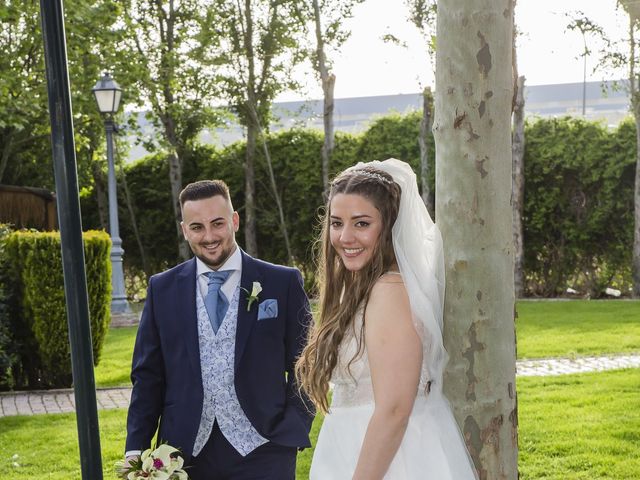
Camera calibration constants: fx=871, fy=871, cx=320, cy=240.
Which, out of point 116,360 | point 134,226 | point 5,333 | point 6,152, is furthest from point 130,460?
point 134,226

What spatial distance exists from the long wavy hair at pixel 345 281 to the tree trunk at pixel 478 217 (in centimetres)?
25

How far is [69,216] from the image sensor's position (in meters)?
2.97

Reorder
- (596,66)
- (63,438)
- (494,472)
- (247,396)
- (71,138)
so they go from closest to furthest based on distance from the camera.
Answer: (494,472) → (71,138) → (247,396) → (63,438) → (596,66)

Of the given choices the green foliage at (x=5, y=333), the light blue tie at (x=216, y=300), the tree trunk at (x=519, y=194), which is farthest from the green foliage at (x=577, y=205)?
the light blue tie at (x=216, y=300)

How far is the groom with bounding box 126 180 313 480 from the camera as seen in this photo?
3445 millimetres

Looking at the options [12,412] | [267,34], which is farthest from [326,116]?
[12,412]

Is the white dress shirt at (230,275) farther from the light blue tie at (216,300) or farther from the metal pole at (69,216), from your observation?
the metal pole at (69,216)

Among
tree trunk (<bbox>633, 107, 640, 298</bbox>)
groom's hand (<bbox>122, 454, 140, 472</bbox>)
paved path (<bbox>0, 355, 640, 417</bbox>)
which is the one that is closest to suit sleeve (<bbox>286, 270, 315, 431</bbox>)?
groom's hand (<bbox>122, 454, 140, 472</bbox>)

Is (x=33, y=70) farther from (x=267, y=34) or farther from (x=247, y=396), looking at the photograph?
(x=247, y=396)

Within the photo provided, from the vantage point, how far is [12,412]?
27.1ft

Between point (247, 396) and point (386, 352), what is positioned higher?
point (386, 352)

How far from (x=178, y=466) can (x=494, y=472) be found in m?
1.17

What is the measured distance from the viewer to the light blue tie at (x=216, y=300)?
3.55 meters

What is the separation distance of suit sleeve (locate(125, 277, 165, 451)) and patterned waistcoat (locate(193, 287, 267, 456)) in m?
0.19
